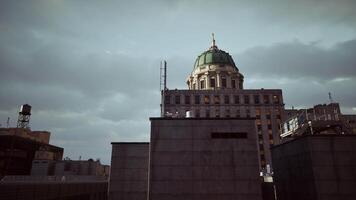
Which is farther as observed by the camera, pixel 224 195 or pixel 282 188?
pixel 282 188

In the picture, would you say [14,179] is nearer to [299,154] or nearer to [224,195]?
[224,195]

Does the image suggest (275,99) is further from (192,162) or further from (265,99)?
(192,162)

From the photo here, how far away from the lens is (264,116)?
91875 mm

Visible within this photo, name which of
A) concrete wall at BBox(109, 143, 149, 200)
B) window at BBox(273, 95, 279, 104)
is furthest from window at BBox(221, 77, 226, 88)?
concrete wall at BBox(109, 143, 149, 200)

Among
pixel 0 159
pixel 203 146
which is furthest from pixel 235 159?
pixel 0 159

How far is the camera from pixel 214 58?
109 meters

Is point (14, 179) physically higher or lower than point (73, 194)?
higher

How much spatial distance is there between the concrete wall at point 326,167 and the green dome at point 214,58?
85.3 metres

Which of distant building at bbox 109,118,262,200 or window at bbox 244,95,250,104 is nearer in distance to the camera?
distant building at bbox 109,118,262,200

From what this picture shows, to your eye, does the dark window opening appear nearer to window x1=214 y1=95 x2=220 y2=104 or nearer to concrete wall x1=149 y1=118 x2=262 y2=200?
concrete wall x1=149 y1=118 x2=262 y2=200

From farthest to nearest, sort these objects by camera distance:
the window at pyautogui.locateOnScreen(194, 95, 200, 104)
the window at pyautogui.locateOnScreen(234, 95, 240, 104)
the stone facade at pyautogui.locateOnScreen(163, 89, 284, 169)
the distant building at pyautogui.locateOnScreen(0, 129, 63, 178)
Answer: the window at pyautogui.locateOnScreen(234, 95, 240, 104) < the window at pyautogui.locateOnScreen(194, 95, 200, 104) < the stone facade at pyautogui.locateOnScreen(163, 89, 284, 169) < the distant building at pyautogui.locateOnScreen(0, 129, 63, 178)

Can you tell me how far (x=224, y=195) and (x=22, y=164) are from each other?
6287 centimetres

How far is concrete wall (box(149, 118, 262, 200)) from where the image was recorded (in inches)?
960

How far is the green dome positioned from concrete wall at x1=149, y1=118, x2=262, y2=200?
8412cm
